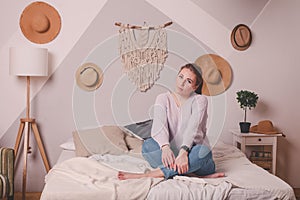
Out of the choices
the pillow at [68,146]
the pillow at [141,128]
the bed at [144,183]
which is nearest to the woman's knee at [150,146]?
the bed at [144,183]

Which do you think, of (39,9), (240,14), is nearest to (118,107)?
(39,9)

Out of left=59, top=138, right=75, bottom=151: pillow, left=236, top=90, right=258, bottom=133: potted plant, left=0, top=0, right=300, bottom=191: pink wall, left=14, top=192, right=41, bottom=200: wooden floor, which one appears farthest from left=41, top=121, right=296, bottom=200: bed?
left=14, top=192, right=41, bottom=200: wooden floor

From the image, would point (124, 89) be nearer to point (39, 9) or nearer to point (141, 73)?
point (141, 73)

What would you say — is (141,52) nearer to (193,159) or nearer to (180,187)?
(193,159)

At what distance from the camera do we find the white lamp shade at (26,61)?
3.84m

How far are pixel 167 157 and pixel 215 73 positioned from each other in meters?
1.62

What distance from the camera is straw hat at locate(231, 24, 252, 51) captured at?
172 inches

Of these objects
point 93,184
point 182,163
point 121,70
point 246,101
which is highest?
point 121,70

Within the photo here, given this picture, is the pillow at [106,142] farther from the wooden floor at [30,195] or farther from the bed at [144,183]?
the wooden floor at [30,195]

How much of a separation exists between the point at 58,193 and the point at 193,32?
7.70 feet

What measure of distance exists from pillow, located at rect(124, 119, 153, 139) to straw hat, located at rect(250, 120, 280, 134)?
3.30ft

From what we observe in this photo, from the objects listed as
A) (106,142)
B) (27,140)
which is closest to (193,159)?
(106,142)

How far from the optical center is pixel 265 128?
4133 millimetres

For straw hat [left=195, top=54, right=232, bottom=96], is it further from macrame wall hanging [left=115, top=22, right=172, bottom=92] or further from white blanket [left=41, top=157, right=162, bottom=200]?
white blanket [left=41, top=157, right=162, bottom=200]
